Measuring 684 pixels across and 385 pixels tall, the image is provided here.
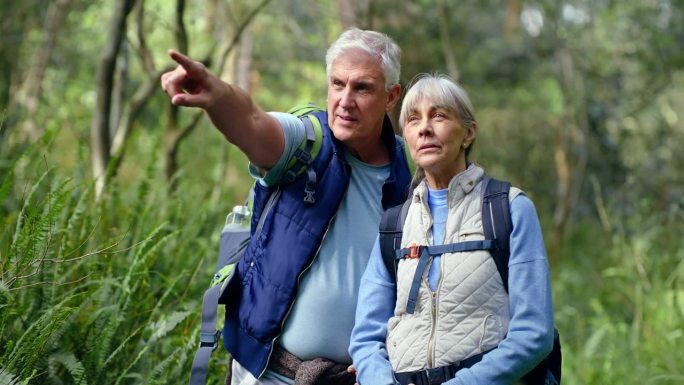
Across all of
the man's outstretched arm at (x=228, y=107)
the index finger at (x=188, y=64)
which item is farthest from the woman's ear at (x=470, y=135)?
the index finger at (x=188, y=64)

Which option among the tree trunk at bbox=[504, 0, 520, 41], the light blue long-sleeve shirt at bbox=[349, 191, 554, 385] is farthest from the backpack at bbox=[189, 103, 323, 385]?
the tree trunk at bbox=[504, 0, 520, 41]

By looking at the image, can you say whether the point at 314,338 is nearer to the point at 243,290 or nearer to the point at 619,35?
the point at 243,290

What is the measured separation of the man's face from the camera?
337 centimetres

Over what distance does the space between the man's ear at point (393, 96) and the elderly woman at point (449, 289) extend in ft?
1.11

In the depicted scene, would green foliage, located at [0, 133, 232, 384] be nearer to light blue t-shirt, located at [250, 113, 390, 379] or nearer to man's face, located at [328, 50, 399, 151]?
light blue t-shirt, located at [250, 113, 390, 379]

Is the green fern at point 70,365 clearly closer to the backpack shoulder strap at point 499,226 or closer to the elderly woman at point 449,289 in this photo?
the elderly woman at point 449,289

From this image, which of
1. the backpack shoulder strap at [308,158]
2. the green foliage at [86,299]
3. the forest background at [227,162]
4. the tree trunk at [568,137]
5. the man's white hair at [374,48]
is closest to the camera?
→ the backpack shoulder strap at [308,158]

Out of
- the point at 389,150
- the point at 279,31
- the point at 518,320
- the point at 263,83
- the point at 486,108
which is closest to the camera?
the point at 518,320

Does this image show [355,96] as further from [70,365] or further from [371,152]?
[70,365]

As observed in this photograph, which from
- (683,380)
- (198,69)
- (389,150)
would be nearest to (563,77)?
(683,380)

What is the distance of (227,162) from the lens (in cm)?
1206

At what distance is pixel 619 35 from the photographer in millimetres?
15953

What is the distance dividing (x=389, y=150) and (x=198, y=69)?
1008mm

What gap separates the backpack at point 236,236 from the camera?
130 inches
